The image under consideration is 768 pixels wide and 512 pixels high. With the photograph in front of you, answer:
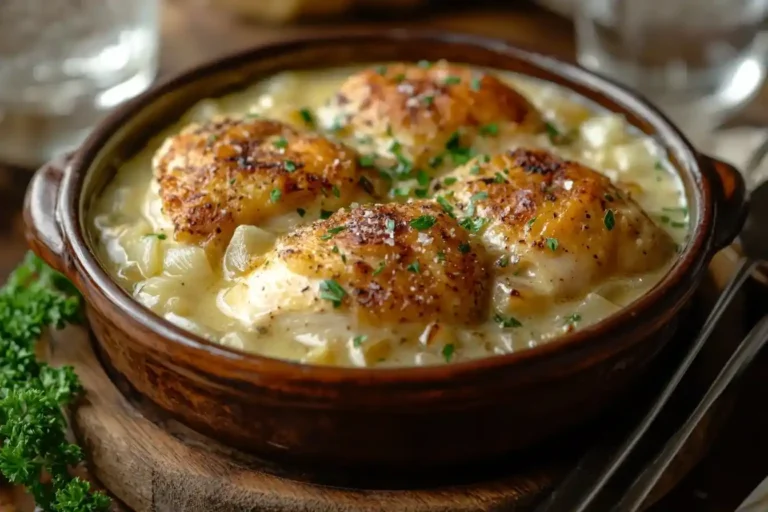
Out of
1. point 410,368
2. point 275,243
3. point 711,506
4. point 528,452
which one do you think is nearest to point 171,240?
point 275,243

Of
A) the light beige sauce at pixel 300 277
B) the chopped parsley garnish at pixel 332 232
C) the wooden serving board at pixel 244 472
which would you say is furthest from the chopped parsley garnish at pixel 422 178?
the wooden serving board at pixel 244 472

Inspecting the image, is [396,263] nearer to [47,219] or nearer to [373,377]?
[373,377]

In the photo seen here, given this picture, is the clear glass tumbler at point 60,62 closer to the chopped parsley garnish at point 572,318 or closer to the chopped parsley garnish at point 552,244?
the chopped parsley garnish at point 552,244

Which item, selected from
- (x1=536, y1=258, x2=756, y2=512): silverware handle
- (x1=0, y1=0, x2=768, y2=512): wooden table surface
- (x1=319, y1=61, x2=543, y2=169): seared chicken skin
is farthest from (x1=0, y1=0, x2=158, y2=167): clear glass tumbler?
(x1=536, y1=258, x2=756, y2=512): silverware handle

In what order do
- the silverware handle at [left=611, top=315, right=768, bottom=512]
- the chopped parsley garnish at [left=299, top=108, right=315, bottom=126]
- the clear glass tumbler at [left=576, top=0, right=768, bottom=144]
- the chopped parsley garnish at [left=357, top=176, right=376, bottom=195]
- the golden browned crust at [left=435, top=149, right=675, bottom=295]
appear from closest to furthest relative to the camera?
the silverware handle at [left=611, top=315, right=768, bottom=512] → the golden browned crust at [left=435, top=149, right=675, bottom=295] → the chopped parsley garnish at [left=357, top=176, right=376, bottom=195] → the chopped parsley garnish at [left=299, top=108, right=315, bottom=126] → the clear glass tumbler at [left=576, top=0, right=768, bottom=144]

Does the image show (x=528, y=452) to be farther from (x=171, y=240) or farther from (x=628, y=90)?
(x=628, y=90)

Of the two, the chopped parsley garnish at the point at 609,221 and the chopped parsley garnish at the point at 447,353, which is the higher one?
the chopped parsley garnish at the point at 609,221

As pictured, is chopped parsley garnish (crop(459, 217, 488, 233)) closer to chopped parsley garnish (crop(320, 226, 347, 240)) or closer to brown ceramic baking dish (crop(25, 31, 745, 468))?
chopped parsley garnish (crop(320, 226, 347, 240))

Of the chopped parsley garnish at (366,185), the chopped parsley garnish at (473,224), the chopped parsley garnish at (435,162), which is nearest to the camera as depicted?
the chopped parsley garnish at (473,224)
